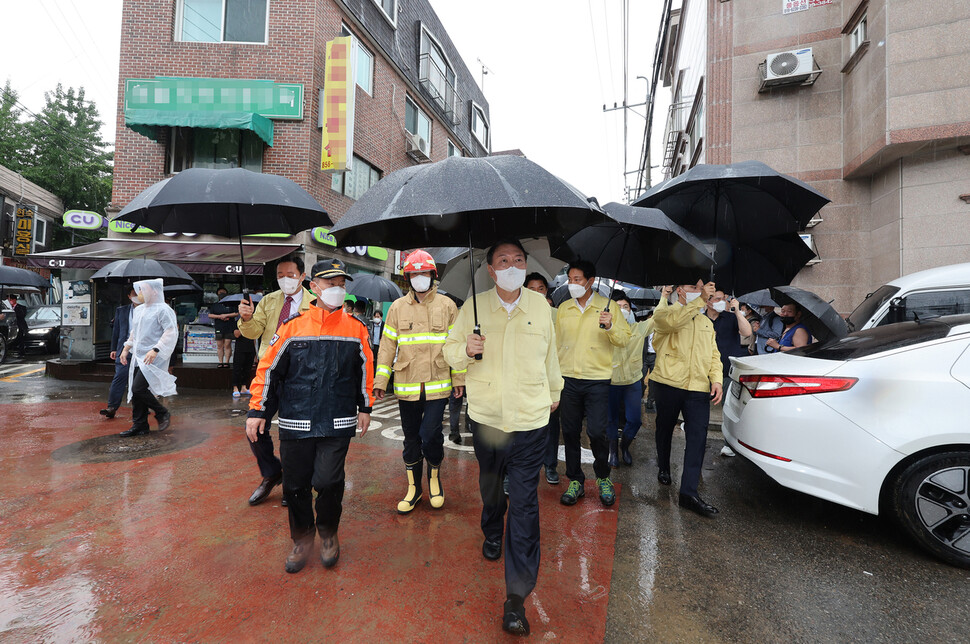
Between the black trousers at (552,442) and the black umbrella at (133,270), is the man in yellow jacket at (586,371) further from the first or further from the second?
the black umbrella at (133,270)

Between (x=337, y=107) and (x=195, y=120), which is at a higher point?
(x=337, y=107)

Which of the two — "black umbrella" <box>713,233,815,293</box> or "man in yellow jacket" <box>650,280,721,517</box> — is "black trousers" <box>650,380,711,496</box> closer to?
"man in yellow jacket" <box>650,280,721,517</box>

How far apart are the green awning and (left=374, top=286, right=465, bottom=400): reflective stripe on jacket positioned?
10087 mm

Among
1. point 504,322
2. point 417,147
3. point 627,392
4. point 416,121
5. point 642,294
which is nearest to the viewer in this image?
point 504,322

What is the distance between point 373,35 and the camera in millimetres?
15070

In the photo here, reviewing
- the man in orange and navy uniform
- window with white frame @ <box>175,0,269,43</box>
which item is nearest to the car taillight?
the man in orange and navy uniform

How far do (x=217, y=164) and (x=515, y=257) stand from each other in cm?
1258

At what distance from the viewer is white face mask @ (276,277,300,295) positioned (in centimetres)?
397

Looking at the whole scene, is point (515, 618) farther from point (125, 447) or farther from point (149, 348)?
point (149, 348)

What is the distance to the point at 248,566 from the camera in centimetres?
286

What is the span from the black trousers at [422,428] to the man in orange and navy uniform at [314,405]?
76 centimetres

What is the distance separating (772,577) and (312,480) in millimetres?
2923

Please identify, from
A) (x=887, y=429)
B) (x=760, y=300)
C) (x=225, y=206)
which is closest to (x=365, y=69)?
(x=225, y=206)

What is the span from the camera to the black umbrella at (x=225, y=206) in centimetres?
351
